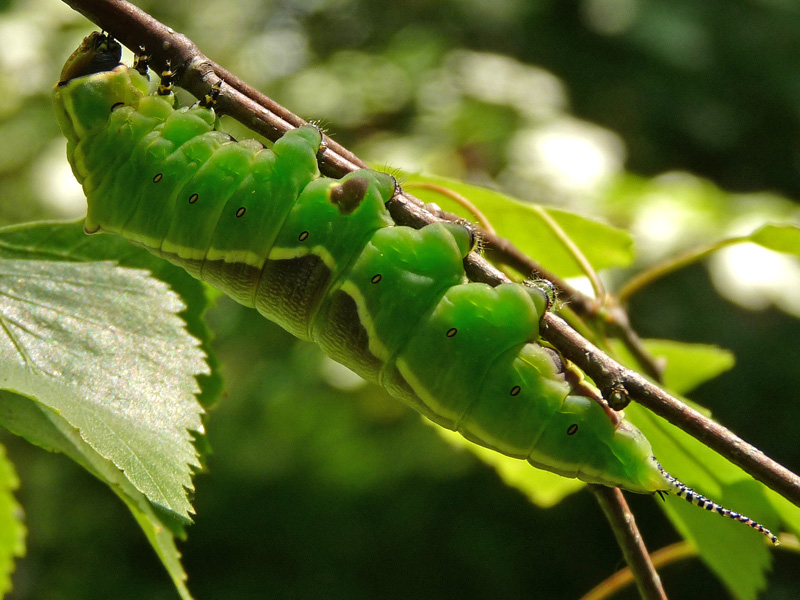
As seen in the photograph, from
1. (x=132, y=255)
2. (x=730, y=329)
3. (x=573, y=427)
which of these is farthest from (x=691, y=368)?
(x=730, y=329)

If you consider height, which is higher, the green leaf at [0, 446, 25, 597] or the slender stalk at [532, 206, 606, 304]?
the slender stalk at [532, 206, 606, 304]

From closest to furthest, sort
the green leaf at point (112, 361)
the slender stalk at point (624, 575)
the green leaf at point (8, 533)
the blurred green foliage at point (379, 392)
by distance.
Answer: the green leaf at point (112, 361) < the green leaf at point (8, 533) < the slender stalk at point (624, 575) < the blurred green foliage at point (379, 392)

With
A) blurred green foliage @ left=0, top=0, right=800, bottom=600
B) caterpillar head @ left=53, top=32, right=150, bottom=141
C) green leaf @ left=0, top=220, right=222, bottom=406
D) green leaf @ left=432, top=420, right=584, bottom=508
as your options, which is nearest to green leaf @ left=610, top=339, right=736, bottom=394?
green leaf @ left=432, top=420, right=584, bottom=508

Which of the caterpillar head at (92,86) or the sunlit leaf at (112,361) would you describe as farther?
the caterpillar head at (92,86)

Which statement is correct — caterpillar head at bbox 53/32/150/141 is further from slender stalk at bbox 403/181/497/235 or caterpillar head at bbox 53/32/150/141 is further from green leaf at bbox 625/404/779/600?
green leaf at bbox 625/404/779/600

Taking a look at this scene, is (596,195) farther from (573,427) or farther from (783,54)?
(783,54)

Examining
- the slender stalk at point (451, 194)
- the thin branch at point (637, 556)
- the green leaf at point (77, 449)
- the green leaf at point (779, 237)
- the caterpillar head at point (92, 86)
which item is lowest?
the green leaf at point (77, 449)

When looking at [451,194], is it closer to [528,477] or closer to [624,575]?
[528,477]

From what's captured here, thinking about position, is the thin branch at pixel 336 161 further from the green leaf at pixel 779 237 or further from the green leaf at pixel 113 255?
the green leaf at pixel 779 237

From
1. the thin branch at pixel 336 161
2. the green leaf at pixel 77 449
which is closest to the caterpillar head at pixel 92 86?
the thin branch at pixel 336 161
